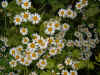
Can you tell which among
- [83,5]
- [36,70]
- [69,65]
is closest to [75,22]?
[83,5]

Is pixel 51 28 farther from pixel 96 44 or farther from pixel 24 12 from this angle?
pixel 96 44

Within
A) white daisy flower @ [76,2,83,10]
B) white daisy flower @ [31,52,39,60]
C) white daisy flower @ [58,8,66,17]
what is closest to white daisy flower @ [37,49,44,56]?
white daisy flower @ [31,52,39,60]

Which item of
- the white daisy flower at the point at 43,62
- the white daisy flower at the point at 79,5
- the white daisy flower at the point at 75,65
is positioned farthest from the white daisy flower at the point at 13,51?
the white daisy flower at the point at 79,5

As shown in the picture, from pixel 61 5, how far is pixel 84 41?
1.52ft

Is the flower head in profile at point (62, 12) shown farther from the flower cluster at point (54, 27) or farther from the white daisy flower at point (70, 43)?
the white daisy flower at point (70, 43)

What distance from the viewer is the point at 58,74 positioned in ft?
5.64

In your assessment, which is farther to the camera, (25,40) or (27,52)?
(25,40)

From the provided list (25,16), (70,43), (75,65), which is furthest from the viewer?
(25,16)

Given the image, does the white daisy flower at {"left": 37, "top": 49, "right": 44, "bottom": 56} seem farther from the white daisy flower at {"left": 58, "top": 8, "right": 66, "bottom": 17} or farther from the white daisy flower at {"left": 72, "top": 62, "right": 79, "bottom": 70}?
the white daisy flower at {"left": 58, "top": 8, "right": 66, "bottom": 17}

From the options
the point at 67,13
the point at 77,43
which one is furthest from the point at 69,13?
the point at 77,43

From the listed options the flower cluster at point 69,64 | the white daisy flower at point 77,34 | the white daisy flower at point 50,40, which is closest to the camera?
the flower cluster at point 69,64

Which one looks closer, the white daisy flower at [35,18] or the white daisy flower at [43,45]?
the white daisy flower at [43,45]

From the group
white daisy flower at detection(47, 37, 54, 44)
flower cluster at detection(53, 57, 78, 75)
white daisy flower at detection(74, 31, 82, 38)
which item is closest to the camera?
flower cluster at detection(53, 57, 78, 75)

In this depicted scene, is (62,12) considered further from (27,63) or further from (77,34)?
(27,63)
